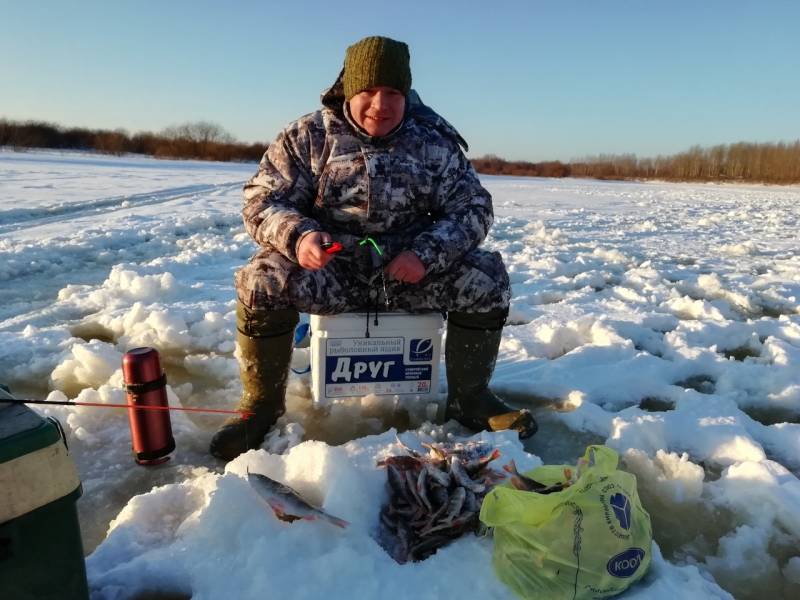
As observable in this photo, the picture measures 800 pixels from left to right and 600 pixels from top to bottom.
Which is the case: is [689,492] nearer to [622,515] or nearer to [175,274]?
[622,515]

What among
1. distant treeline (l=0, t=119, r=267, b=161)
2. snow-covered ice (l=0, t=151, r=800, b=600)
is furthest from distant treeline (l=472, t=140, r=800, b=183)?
snow-covered ice (l=0, t=151, r=800, b=600)

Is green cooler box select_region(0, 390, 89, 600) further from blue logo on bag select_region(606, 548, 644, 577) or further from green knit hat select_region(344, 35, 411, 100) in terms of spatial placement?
green knit hat select_region(344, 35, 411, 100)

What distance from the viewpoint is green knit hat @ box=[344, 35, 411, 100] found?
221 cm

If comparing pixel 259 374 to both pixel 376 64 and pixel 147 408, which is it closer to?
pixel 147 408

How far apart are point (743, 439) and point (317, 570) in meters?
1.75

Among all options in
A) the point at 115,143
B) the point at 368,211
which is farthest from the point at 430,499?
the point at 115,143

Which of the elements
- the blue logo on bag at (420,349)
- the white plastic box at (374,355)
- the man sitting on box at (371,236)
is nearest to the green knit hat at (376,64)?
the man sitting on box at (371,236)

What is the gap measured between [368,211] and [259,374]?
0.83 metres

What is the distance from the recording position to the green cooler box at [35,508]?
0.97 meters

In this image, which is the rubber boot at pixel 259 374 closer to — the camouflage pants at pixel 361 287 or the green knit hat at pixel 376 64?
the camouflage pants at pixel 361 287

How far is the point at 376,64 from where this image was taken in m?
2.21

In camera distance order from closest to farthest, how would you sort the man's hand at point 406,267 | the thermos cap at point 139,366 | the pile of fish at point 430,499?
the pile of fish at point 430,499 → the thermos cap at point 139,366 → the man's hand at point 406,267

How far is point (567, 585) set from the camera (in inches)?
51.5

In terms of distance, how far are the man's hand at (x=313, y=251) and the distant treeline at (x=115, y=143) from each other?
125ft
